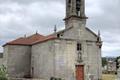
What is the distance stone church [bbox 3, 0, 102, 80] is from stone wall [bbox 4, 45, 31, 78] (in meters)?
0.16

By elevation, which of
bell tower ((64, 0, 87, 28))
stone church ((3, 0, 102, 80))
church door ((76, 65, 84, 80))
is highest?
bell tower ((64, 0, 87, 28))

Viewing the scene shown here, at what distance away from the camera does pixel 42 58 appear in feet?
124

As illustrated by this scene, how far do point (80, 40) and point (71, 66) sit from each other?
3.74m

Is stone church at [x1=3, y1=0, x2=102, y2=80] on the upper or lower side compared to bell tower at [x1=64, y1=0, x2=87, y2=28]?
lower

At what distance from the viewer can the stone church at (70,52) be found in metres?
35.2

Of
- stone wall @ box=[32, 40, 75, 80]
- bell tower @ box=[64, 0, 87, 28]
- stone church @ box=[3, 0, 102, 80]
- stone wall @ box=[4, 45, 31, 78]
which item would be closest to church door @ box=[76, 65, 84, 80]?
stone church @ box=[3, 0, 102, 80]

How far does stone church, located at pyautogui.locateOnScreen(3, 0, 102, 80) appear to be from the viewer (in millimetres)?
35219

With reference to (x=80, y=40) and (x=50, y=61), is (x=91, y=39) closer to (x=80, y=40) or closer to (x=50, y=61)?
(x=80, y=40)

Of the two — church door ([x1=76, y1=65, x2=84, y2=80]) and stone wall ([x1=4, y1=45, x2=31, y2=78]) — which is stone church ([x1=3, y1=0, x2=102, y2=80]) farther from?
stone wall ([x1=4, y1=45, x2=31, y2=78])

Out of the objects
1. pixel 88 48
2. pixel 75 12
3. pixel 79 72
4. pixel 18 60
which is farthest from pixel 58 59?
pixel 18 60

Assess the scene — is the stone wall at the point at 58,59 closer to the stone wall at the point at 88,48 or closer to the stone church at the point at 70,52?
the stone church at the point at 70,52

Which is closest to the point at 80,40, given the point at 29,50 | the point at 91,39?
the point at 91,39

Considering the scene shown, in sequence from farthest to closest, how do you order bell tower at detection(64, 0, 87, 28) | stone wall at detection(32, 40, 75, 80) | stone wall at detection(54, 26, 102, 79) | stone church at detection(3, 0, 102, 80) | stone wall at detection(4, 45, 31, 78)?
1. stone wall at detection(4, 45, 31, 78)
2. bell tower at detection(64, 0, 87, 28)
3. stone wall at detection(54, 26, 102, 79)
4. stone church at detection(3, 0, 102, 80)
5. stone wall at detection(32, 40, 75, 80)

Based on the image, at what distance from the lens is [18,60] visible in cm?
4153
